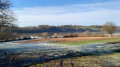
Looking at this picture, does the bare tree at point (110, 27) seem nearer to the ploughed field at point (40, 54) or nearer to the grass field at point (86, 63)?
the ploughed field at point (40, 54)

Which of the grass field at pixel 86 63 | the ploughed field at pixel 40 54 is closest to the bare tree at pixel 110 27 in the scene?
the ploughed field at pixel 40 54

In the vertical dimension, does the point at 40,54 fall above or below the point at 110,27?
below

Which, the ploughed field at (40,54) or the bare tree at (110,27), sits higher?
the bare tree at (110,27)

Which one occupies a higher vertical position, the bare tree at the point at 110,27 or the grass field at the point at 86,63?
the bare tree at the point at 110,27

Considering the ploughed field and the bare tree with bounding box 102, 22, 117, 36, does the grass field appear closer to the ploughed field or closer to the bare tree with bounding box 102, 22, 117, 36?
the ploughed field

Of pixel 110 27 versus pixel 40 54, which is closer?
pixel 40 54

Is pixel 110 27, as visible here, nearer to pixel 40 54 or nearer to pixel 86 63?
pixel 40 54

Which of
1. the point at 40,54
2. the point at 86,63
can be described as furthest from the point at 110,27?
the point at 86,63

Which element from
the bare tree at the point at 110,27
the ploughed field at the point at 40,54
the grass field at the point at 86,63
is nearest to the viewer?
the grass field at the point at 86,63

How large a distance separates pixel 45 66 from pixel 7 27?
2060cm

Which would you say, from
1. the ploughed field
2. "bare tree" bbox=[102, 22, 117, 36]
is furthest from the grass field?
"bare tree" bbox=[102, 22, 117, 36]

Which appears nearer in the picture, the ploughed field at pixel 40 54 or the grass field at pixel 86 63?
the grass field at pixel 86 63

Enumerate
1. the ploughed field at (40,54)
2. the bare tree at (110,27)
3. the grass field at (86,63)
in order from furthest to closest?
the bare tree at (110,27) < the ploughed field at (40,54) < the grass field at (86,63)

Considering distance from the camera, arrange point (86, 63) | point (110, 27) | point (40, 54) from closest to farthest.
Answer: point (86, 63) < point (40, 54) < point (110, 27)
